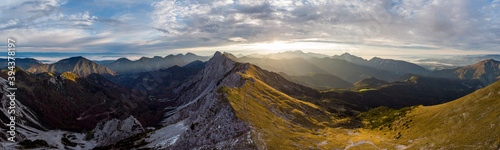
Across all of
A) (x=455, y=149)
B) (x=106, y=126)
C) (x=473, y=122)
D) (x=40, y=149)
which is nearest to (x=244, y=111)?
(x=455, y=149)

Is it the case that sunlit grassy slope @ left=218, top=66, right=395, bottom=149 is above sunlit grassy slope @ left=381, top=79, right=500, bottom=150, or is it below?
below

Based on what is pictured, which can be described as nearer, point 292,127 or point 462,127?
point 462,127

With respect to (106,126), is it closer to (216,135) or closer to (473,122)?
(216,135)

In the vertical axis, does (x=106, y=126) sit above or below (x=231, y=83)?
below

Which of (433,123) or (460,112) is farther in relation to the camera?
(433,123)

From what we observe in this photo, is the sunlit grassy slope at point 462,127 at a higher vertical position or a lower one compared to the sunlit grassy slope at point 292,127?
higher

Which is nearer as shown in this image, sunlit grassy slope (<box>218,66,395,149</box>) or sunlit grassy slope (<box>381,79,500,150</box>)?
sunlit grassy slope (<box>381,79,500,150</box>)

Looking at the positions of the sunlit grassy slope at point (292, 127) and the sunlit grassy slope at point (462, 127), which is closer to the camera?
the sunlit grassy slope at point (462, 127)

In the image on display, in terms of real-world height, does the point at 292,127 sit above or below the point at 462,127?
below
